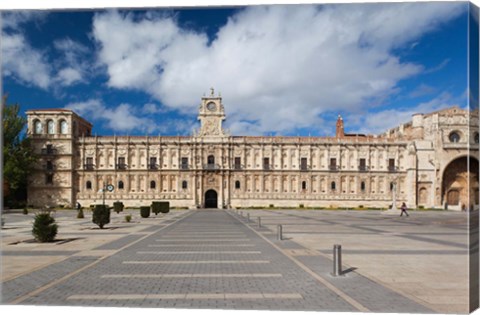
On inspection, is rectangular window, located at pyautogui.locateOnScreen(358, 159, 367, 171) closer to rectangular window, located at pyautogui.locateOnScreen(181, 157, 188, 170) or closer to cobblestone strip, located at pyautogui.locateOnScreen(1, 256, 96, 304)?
rectangular window, located at pyautogui.locateOnScreen(181, 157, 188, 170)

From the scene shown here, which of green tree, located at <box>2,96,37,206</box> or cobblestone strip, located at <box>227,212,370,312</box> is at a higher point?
green tree, located at <box>2,96,37,206</box>

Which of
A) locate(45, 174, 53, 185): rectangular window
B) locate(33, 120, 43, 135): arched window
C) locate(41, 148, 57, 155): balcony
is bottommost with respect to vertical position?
locate(45, 174, 53, 185): rectangular window

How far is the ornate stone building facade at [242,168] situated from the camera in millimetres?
69562

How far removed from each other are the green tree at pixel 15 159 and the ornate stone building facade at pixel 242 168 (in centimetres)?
420

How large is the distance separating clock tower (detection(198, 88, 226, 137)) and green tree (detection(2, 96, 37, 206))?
961 inches

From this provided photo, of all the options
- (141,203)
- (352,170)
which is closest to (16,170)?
(141,203)

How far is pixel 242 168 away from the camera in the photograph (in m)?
71.8

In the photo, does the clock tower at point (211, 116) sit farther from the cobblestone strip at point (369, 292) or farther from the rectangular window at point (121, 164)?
the cobblestone strip at point (369, 292)

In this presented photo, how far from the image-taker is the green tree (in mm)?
56719

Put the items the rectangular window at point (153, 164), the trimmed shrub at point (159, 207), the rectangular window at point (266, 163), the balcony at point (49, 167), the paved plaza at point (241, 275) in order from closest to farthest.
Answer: the paved plaza at point (241, 275) < the trimmed shrub at point (159, 207) < the balcony at point (49, 167) < the rectangular window at point (153, 164) < the rectangular window at point (266, 163)

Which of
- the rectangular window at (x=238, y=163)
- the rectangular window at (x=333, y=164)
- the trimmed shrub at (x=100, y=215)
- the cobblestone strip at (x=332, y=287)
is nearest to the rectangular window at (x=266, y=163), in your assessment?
the rectangular window at (x=238, y=163)

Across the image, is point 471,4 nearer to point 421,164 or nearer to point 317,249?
point 317,249

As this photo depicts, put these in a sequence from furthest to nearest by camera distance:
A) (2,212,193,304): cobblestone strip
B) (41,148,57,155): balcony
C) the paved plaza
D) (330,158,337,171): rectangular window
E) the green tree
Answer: (330,158,337,171): rectangular window, (41,148,57,155): balcony, the green tree, (2,212,193,304): cobblestone strip, the paved plaza

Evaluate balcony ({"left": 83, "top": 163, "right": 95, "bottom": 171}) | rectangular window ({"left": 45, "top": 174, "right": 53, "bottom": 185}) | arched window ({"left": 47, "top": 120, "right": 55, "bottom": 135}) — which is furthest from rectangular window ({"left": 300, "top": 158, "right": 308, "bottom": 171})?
Result: rectangular window ({"left": 45, "top": 174, "right": 53, "bottom": 185})
